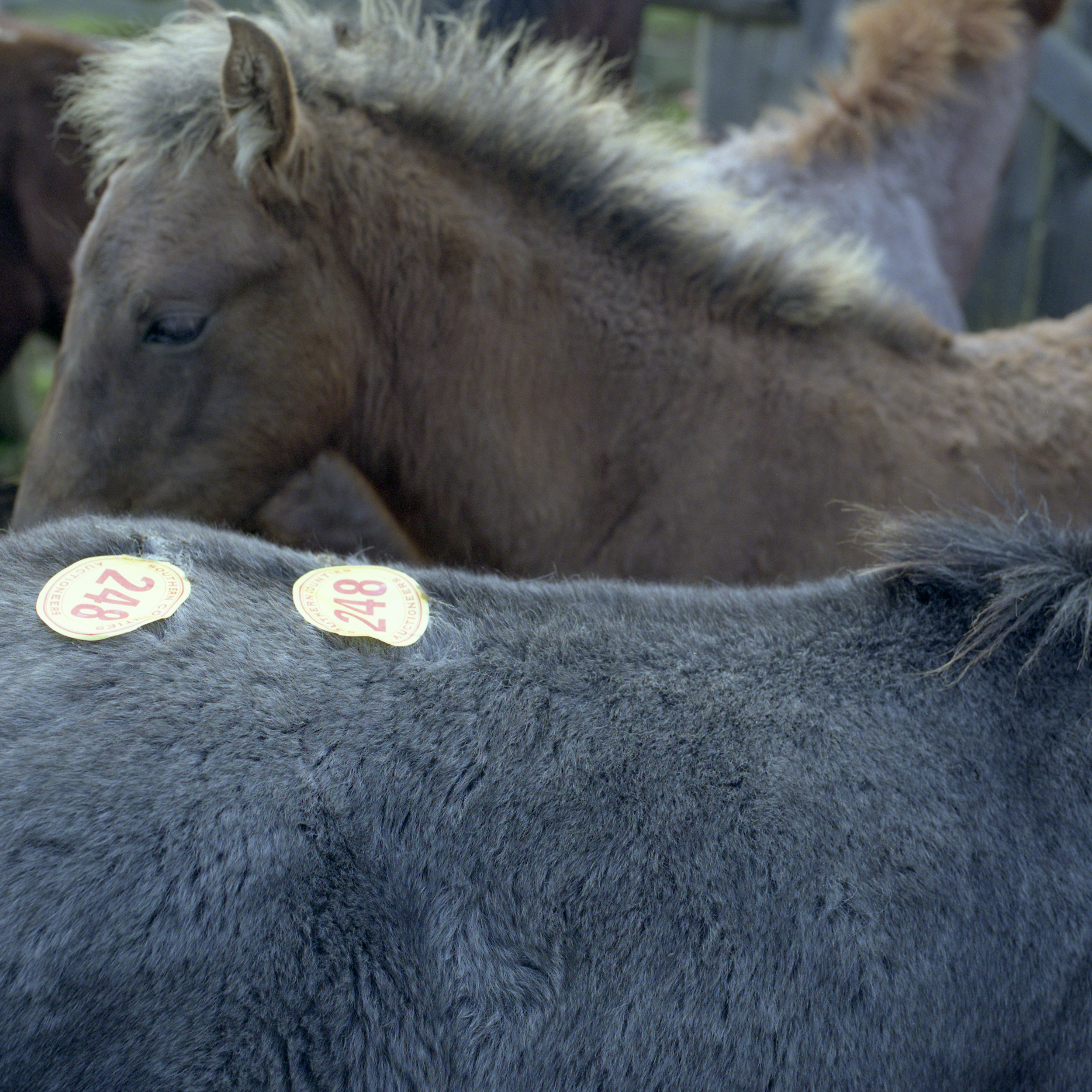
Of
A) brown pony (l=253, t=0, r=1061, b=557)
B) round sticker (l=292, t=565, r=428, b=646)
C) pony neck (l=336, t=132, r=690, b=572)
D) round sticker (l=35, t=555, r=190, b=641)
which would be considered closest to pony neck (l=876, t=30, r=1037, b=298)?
brown pony (l=253, t=0, r=1061, b=557)

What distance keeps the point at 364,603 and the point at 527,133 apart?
1.54 meters

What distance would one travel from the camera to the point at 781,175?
4.16m

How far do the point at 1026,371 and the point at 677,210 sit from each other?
1.04 meters

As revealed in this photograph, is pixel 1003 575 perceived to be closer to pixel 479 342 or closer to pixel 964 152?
pixel 479 342

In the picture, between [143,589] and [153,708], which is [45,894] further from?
[143,589]

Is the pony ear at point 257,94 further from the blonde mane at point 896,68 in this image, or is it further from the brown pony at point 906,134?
the blonde mane at point 896,68

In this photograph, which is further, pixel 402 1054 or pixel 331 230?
pixel 331 230

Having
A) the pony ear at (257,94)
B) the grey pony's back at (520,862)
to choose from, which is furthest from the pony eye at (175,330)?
the grey pony's back at (520,862)

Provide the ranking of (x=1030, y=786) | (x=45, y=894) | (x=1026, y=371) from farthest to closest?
(x=1026, y=371), (x=1030, y=786), (x=45, y=894)

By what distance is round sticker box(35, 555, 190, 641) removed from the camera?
155 centimetres

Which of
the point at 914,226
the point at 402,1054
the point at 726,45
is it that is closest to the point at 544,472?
the point at 402,1054

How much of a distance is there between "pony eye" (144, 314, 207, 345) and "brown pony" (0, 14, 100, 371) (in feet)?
6.87

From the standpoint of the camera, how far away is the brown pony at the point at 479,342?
2488 millimetres

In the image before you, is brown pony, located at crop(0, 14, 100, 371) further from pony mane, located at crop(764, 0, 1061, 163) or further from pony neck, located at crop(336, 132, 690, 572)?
pony mane, located at crop(764, 0, 1061, 163)
